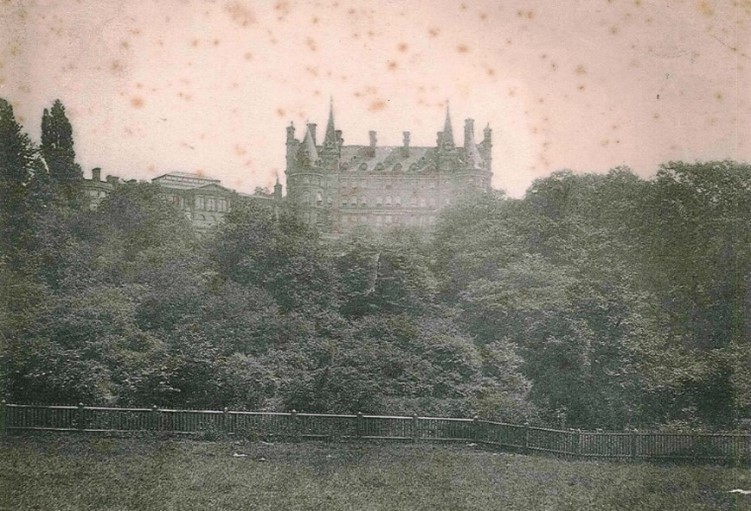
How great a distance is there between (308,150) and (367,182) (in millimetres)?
8740

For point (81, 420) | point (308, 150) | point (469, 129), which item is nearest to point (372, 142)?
point (308, 150)

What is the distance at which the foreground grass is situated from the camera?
44.1 feet

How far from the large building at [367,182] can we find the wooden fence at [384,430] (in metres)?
58.5

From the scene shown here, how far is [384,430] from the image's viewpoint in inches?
754

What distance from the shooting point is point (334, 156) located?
7919cm

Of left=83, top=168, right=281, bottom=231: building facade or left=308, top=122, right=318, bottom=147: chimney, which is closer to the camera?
left=83, top=168, right=281, bottom=231: building facade

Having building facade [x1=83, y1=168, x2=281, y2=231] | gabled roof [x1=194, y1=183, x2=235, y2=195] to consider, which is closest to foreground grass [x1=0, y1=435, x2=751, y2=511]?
building facade [x1=83, y1=168, x2=281, y2=231]

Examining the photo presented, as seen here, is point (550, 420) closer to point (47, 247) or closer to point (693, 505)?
point (693, 505)

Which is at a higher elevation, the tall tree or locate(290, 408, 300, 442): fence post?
the tall tree

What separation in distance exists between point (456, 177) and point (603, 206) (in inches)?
1285

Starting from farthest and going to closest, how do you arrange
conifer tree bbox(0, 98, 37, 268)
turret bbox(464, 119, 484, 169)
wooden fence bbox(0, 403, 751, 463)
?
conifer tree bbox(0, 98, 37, 268) → turret bbox(464, 119, 484, 169) → wooden fence bbox(0, 403, 751, 463)

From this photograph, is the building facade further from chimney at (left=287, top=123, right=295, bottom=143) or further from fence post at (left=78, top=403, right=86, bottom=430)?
fence post at (left=78, top=403, right=86, bottom=430)

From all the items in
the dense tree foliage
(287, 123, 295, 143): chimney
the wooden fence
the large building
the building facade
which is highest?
(287, 123, 295, 143): chimney

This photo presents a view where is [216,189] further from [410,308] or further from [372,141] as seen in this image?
[410,308]
